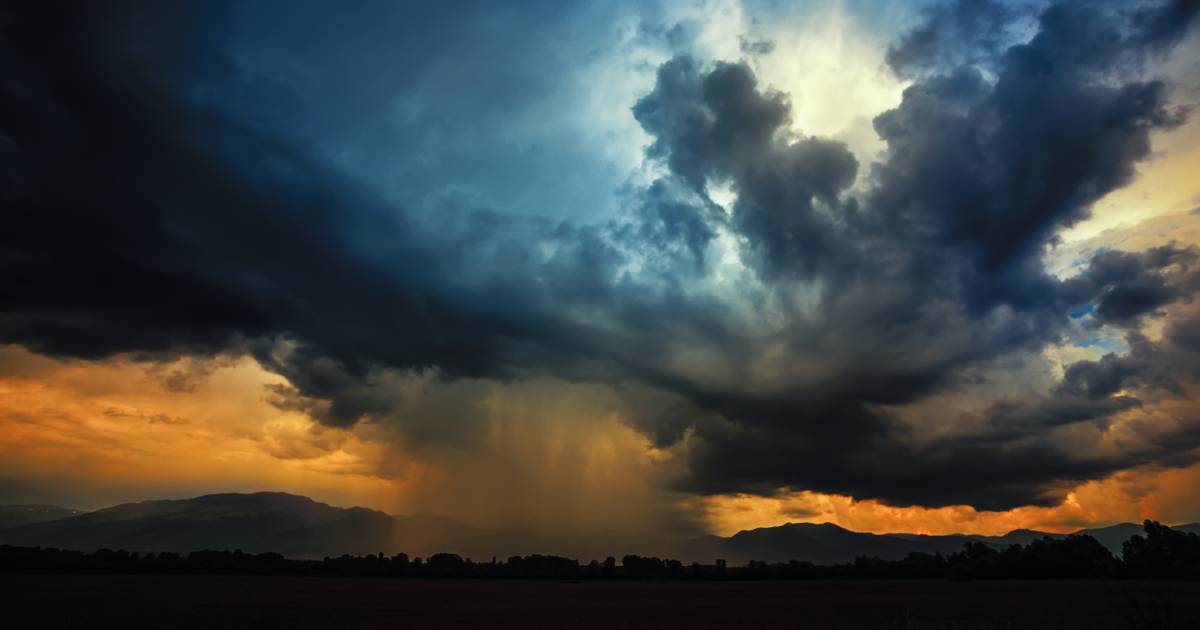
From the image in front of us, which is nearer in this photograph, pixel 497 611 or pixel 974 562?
pixel 497 611

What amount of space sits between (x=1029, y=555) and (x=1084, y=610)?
121 meters

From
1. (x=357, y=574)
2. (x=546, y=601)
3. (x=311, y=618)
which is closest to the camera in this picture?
(x=311, y=618)

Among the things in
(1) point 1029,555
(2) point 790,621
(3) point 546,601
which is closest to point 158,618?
(3) point 546,601

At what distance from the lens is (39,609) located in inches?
2749

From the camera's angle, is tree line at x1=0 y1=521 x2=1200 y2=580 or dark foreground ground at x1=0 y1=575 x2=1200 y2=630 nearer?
dark foreground ground at x1=0 y1=575 x2=1200 y2=630

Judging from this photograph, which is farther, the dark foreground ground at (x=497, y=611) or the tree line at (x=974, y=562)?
the tree line at (x=974, y=562)

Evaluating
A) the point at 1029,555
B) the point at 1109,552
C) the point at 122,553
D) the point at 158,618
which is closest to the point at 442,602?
the point at 158,618

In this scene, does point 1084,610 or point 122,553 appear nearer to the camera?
point 1084,610

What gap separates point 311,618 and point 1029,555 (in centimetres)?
18845

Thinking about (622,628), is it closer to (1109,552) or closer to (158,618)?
(158,618)

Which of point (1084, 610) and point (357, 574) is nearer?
point (1084, 610)

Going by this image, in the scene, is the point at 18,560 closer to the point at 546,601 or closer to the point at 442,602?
the point at 442,602

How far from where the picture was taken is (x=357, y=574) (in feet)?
632

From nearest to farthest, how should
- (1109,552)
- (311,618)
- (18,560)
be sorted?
(311,618), (18,560), (1109,552)
